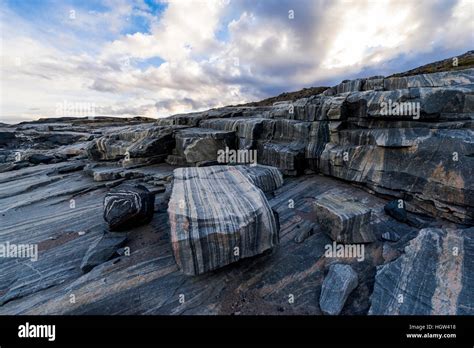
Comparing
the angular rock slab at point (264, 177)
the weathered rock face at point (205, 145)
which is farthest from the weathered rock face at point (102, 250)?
the weathered rock face at point (205, 145)

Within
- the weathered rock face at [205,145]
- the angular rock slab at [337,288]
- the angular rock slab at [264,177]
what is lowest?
the angular rock slab at [337,288]

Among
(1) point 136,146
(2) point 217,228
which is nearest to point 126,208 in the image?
(2) point 217,228

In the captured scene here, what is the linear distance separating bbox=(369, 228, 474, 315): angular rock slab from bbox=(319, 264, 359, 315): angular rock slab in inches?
23.2

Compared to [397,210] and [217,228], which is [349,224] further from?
[217,228]

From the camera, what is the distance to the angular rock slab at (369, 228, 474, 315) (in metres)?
5.36

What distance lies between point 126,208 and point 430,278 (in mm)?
10566

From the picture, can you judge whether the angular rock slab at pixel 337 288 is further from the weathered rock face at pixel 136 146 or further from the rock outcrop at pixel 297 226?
the weathered rock face at pixel 136 146

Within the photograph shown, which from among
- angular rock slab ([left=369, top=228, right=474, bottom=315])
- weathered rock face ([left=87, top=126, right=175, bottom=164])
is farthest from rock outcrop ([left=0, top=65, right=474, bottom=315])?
weathered rock face ([left=87, top=126, right=175, bottom=164])

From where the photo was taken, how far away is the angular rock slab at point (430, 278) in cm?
536

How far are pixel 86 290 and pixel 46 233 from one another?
5.62 meters

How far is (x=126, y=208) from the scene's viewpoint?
31.7 feet

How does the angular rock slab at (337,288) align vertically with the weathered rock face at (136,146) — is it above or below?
below

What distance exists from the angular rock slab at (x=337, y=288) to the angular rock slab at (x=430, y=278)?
590 mm

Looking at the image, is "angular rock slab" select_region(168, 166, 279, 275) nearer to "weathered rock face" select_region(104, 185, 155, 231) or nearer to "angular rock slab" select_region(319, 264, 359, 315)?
"angular rock slab" select_region(319, 264, 359, 315)
